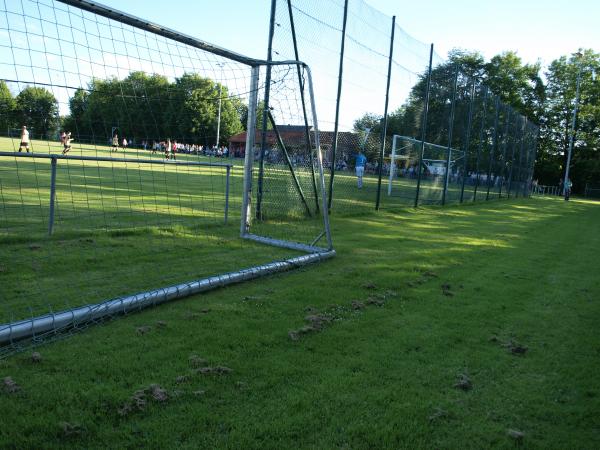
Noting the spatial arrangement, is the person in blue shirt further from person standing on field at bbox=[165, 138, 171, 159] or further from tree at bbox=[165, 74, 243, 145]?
person standing on field at bbox=[165, 138, 171, 159]

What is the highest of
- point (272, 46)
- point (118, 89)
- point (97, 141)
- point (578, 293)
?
point (272, 46)

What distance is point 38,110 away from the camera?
4.68m

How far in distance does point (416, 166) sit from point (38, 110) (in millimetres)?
13376

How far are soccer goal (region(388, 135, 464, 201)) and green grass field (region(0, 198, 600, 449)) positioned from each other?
1056 centimetres

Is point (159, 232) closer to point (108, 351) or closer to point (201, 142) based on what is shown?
point (201, 142)

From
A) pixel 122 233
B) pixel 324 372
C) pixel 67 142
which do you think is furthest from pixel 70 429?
pixel 122 233

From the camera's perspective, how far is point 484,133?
2234 centimetres

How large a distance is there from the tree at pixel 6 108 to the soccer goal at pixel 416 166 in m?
Result: 11.9

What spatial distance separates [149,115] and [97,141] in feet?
2.32

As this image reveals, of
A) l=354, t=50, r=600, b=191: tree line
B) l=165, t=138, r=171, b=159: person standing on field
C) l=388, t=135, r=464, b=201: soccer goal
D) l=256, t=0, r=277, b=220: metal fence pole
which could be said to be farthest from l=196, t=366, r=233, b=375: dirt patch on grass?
l=354, t=50, r=600, b=191: tree line

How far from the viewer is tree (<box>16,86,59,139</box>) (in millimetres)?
4469

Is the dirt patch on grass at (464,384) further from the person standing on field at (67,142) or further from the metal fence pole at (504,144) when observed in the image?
the metal fence pole at (504,144)

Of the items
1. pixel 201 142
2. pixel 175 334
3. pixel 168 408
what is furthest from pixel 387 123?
pixel 168 408

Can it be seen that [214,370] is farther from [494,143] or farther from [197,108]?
[494,143]
